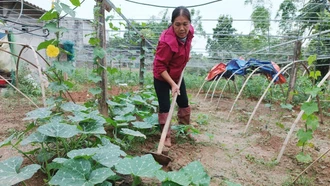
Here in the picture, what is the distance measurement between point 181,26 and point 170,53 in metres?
0.25

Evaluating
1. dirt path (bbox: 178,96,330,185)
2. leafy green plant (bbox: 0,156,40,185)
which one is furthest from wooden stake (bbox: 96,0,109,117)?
leafy green plant (bbox: 0,156,40,185)

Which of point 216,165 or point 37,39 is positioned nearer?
point 216,165

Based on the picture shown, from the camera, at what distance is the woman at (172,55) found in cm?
201

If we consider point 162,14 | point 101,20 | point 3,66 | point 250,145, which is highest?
point 162,14

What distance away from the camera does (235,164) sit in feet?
6.45

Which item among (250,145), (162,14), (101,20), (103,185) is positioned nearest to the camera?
(103,185)

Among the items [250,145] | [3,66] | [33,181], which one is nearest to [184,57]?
[250,145]

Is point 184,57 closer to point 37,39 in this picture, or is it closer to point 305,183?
point 305,183

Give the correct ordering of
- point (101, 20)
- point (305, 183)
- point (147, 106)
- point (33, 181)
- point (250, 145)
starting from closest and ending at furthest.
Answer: point (33, 181)
point (305, 183)
point (101, 20)
point (250, 145)
point (147, 106)

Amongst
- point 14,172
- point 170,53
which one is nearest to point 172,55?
point 170,53

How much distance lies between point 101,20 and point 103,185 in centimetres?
157

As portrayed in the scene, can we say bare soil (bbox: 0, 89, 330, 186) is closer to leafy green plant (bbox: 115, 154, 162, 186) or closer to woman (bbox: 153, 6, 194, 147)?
woman (bbox: 153, 6, 194, 147)

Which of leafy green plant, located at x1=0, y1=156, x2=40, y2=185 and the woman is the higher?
the woman

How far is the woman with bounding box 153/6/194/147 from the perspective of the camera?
2.01 m
